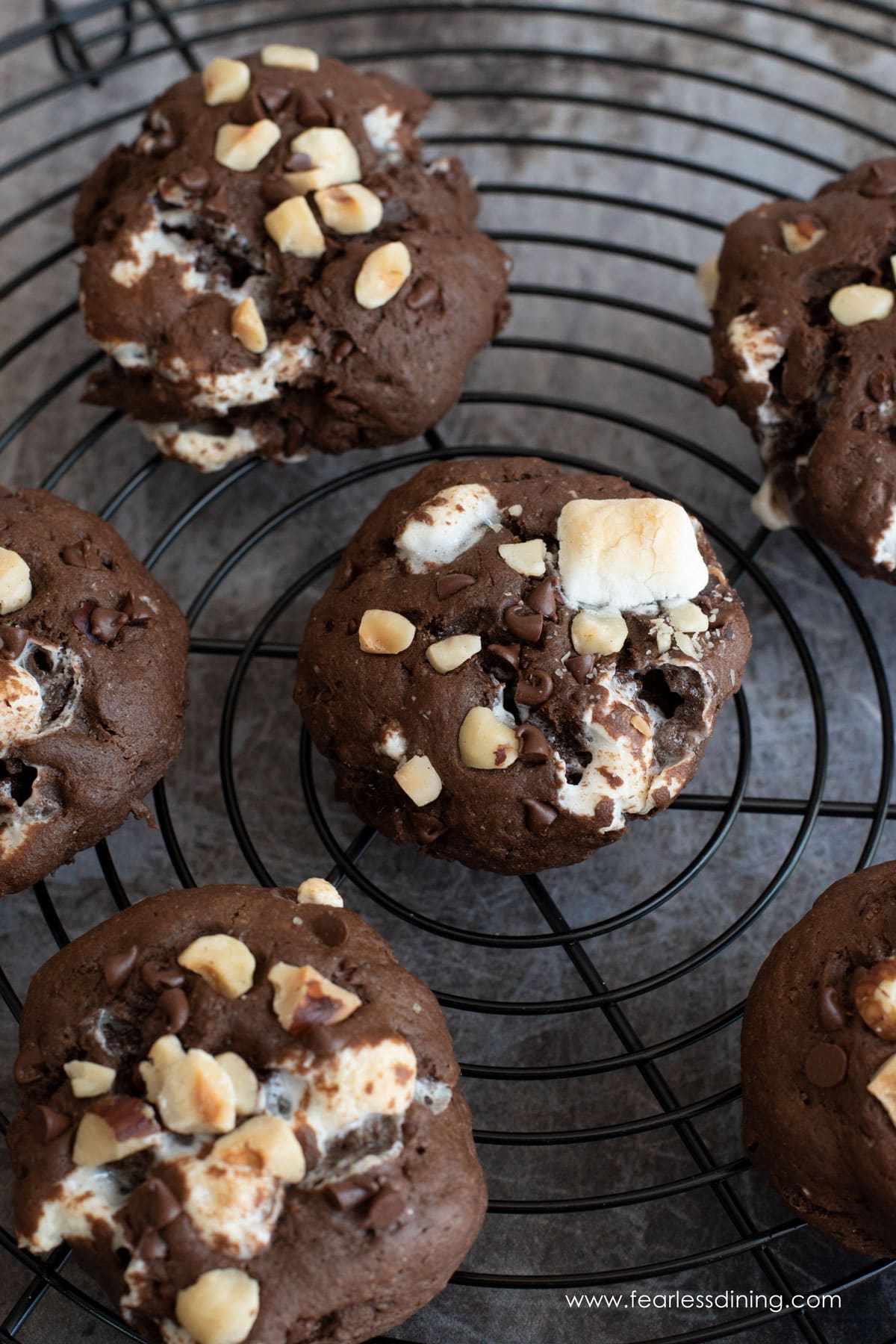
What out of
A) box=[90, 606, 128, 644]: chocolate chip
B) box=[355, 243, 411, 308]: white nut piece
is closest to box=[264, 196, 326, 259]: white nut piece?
box=[355, 243, 411, 308]: white nut piece

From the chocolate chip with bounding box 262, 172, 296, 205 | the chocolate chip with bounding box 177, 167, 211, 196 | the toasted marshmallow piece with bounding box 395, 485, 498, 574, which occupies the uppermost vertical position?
the chocolate chip with bounding box 177, 167, 211, 196

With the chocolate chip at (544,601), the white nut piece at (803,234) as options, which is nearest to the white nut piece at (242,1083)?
the chocolate chip at (544,601)

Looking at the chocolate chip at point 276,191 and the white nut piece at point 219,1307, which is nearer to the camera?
the white nut piece at point 219,1307

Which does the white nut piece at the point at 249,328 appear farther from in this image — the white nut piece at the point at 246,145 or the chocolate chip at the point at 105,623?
the chocolate chip at the point at 105,623

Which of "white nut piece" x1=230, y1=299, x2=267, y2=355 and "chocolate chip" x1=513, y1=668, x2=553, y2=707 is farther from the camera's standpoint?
"white nut piece" x1=230, y1=299, x2=267, y2=355

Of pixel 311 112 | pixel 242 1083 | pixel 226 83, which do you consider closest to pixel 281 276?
pixel 311 112

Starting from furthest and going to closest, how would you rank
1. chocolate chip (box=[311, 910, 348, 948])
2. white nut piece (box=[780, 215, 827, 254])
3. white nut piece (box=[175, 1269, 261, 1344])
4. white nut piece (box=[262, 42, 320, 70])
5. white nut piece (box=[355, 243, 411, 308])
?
1. white nut piece (box=[262, 42, 320, 70])
2. white nut piece (box=[780, 215, 827, 254])
3. white nut piece (box=[355, 243, 411, 308])
4. chocolate chip (box=[311, 910, 348, 948])
5. white nut piece (box=[175, 1269, 261, 1344])

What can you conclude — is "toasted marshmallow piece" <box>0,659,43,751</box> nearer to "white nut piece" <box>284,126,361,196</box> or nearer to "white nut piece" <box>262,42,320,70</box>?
"white nut piece" <box>284,126,361,196</box>

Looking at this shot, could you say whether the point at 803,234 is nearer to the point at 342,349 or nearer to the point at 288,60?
the point at 342,349
